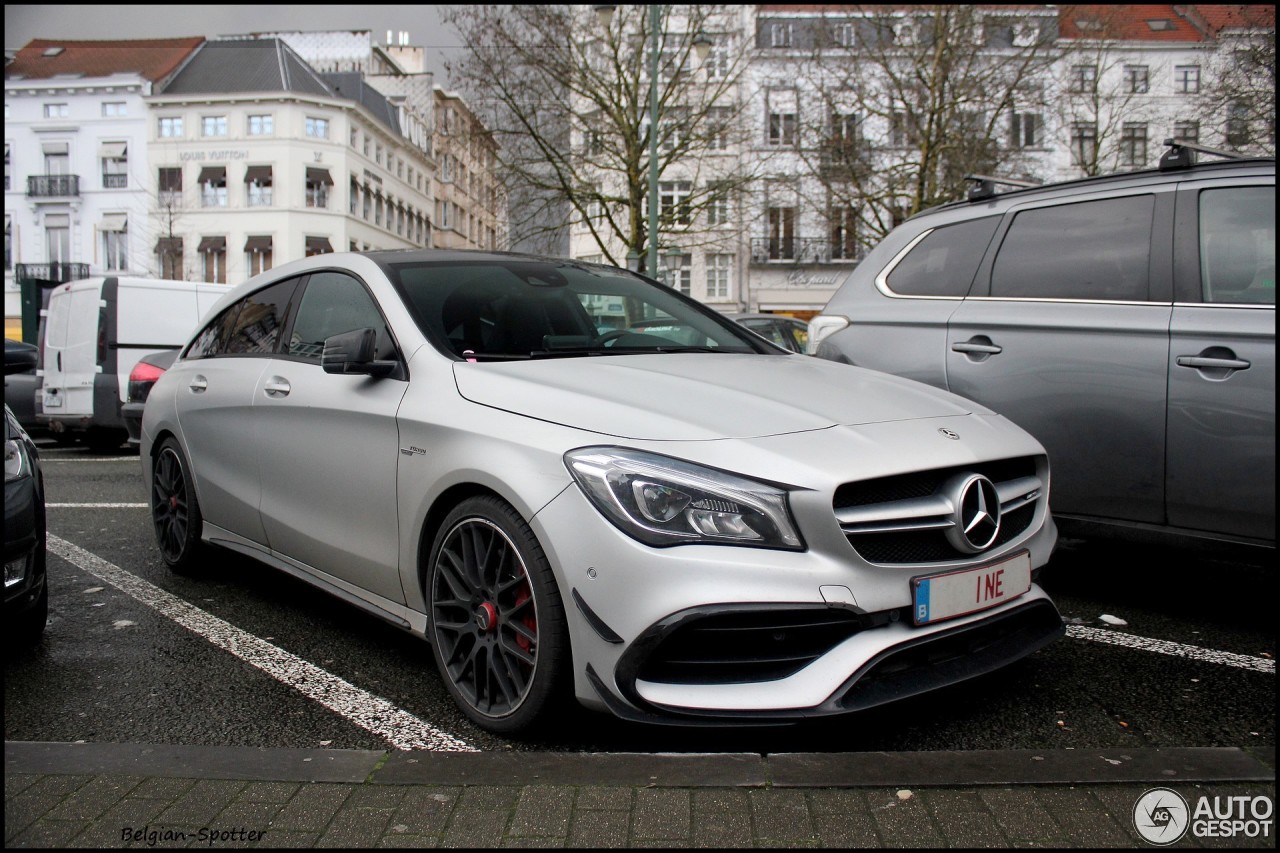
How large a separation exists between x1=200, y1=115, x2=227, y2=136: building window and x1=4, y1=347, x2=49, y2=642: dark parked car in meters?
52.8

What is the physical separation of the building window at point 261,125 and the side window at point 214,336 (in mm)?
50441

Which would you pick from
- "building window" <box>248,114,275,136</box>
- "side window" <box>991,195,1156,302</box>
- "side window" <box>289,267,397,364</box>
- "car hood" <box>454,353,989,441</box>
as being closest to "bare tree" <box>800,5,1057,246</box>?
"side window" <box>991,195,1156,302</box>

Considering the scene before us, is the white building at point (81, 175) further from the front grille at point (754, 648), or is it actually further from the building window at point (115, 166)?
the front grille at point (754, 648)

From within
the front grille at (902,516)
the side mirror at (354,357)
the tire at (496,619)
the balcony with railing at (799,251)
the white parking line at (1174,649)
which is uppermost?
the balcony with railing at (799,251)

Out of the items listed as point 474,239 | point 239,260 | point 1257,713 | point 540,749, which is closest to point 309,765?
point 540,749

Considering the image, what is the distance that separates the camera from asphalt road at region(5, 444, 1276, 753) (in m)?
2.92

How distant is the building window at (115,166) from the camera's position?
5066 cm

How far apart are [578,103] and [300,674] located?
2557cm

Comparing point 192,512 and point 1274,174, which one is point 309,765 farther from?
point 1274,174

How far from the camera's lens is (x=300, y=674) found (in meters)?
3.57

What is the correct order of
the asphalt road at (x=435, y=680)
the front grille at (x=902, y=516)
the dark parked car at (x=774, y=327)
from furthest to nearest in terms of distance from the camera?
the dark parked car at (x=774, y=327)
the asphalt road at (x=435, y=680)
the front grille at (x=902, y=516)

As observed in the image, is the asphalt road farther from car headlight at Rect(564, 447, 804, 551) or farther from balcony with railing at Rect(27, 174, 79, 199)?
balcony with railing at Rect(27, 174, 79, 199)

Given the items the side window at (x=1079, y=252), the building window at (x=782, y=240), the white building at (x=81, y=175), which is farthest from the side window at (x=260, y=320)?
the white building at (x=81, y=175)

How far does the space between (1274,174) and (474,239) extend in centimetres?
8333
